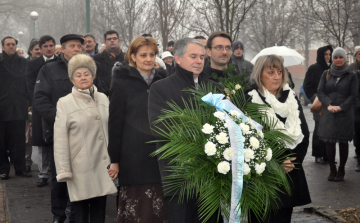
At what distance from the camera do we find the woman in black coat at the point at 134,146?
4.71 meters

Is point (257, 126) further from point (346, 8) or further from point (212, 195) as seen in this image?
point (346, 8)

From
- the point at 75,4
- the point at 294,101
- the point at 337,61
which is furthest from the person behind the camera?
the point at 75,4

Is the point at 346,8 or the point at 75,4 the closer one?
the point at 346,8

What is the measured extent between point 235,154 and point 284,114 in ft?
4.05

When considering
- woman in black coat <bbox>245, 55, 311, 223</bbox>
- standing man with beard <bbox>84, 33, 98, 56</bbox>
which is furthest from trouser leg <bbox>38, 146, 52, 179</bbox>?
woman in black coat <bbox>245, 55, 311, 223</bbox>

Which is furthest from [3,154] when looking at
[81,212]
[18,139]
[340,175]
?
[340,175]

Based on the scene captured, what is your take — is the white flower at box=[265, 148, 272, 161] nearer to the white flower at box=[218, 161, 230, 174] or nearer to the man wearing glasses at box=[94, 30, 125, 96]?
the white flower at box=[218, 161, 230, 174]

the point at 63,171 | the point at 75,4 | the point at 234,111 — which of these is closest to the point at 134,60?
the point at 63,171

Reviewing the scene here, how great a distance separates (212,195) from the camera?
3383 mm

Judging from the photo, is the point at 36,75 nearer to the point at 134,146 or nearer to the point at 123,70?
the point at 123,70

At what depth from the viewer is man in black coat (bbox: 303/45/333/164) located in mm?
10016

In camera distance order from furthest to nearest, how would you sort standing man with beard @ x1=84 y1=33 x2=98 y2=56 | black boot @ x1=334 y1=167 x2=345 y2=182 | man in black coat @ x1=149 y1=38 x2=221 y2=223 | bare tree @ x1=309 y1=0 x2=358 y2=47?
bare tree @ x1=309 y1=0 x2=358 y2=47
standing man with beard @ x1=84 y1=33 x2=98 y2=56
black boot @ x1=334 y1=167 x2=345 y2=182
man in black coat @ x1=149 y1=38 x2=221 y2=223

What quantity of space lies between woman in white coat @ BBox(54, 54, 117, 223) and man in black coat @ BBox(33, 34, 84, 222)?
0.85 m

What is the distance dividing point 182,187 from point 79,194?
1767 millimetres
